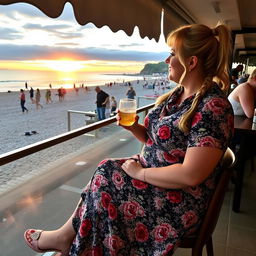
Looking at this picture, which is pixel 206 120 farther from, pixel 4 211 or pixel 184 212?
pixel 4 211

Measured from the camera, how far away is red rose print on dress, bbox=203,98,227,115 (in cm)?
107

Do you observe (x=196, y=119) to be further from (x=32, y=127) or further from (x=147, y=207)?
(x=32, y=127)

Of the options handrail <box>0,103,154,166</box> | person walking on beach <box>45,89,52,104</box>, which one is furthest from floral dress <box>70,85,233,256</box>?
person walking on beach <box>45,89,52,104</box>

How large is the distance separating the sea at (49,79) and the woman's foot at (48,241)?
789 mm

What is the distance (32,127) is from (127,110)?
0.92m

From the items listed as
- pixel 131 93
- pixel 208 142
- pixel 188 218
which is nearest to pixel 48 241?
pixel 188 218

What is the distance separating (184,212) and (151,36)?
237cm

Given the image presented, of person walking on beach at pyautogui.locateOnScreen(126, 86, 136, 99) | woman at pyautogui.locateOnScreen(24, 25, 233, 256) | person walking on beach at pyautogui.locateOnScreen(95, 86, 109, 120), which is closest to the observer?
woman at pyautogui.locateOnScreen(24, 25, 233, 256)

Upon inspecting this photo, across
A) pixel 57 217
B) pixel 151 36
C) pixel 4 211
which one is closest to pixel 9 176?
pixel 4 211

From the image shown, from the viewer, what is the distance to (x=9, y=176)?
1.62 metres

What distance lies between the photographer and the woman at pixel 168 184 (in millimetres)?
1121

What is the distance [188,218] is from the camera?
Result: 3.73 ft

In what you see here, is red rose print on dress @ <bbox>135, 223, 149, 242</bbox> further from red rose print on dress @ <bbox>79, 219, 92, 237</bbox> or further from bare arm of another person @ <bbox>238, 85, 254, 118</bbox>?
bare arm of another person @ <bbox>238, 85, 254, 118</bbox>

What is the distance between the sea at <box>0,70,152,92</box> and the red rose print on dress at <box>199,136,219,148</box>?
109 cm
